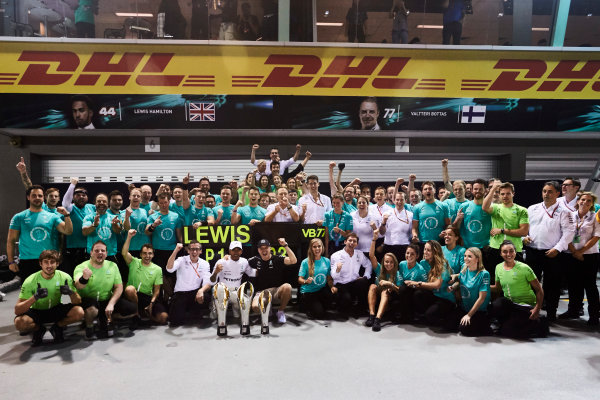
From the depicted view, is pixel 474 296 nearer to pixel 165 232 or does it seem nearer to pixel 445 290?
pixel 445 290

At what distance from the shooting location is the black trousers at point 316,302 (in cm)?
674

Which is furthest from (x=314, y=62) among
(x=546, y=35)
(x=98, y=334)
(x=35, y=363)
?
(x=35, y=363)

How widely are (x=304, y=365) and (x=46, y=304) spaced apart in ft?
12.3

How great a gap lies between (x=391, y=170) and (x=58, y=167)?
10.2 m

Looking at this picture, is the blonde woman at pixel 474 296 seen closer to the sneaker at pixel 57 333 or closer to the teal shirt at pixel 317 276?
the teal shirt at pixel 317 276

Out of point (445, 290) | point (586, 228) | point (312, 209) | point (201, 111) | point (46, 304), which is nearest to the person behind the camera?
point (46, 304)

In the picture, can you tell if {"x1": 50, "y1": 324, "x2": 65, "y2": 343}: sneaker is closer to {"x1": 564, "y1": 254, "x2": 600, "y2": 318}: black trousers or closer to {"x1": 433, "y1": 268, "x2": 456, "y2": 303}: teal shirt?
{"x1": 433, "y1": 268, "x2": 456, "y2": 303}: teal shirt

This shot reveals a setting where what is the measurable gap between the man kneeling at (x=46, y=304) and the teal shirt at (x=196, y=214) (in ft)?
7.61

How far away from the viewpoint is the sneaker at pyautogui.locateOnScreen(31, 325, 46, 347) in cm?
557

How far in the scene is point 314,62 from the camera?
1165cm

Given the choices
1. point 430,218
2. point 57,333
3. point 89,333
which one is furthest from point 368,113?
point 57,333

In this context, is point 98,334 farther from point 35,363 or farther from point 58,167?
point 58,167

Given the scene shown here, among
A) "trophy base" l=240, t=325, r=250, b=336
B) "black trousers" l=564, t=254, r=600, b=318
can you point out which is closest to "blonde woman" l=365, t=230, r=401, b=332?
"trophy base" l=240, t=325, r=250, b=336

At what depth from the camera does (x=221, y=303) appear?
6.05 metres
